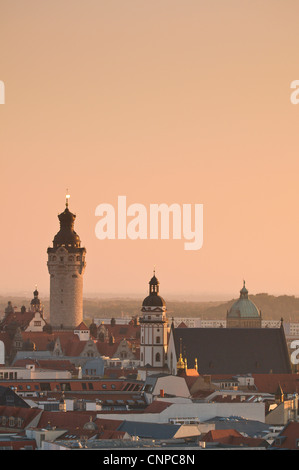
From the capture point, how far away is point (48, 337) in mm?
125688

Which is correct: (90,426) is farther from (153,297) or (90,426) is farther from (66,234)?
(66,234)

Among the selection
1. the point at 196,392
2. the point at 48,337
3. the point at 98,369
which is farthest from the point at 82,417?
the point at 48,337

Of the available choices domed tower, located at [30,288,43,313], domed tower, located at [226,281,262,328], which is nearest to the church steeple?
domed tower, located at [226,281,262,328]

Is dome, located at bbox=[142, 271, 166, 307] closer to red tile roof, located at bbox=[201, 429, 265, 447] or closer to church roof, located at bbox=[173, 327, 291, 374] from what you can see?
church roof, located at bbox=[173, 327, 291, 374]

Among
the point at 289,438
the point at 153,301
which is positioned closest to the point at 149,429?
the point at 289,438

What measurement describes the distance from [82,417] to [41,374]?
3224 cm

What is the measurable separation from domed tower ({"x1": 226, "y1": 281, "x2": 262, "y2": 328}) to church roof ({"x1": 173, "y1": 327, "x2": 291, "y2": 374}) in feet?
116

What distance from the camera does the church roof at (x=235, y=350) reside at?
95.3 m

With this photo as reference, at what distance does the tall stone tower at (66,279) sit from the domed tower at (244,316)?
1221 centimetres

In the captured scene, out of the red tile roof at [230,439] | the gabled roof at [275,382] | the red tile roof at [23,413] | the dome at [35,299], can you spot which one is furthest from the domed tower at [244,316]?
the red tile roof at [230,439]

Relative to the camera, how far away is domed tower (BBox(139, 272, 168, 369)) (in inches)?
3836

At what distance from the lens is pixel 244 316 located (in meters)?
135

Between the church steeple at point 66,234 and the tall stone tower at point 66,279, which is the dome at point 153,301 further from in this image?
the church steeple at point 66,234
